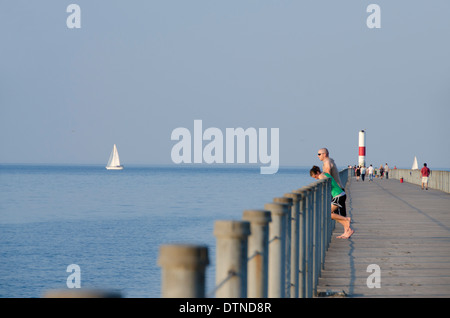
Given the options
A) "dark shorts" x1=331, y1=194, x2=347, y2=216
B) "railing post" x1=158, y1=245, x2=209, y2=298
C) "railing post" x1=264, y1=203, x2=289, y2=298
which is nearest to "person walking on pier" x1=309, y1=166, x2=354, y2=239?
"dark shorts" x1=331, y1=194, x2=347, y2=216

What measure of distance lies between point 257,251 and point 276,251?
105 centimetres

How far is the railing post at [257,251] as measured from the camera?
14.5 ft

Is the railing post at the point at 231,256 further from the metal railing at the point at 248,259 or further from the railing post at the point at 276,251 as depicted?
the railing post at the point at 276,251

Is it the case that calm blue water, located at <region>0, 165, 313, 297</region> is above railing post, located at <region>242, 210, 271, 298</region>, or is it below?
below

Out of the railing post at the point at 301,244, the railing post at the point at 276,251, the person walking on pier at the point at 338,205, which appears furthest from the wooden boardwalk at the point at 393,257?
the railing post at the point at 276,251

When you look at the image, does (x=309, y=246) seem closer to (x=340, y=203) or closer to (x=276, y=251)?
(x=276, y=251)

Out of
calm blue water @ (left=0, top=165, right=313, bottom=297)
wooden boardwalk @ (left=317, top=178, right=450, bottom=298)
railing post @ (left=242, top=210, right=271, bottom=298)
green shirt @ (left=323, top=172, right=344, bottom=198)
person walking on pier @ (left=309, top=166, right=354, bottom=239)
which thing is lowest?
calm blue water @ (left=0, top=165, right=313, bottom=297)

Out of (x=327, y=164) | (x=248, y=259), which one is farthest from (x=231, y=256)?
(x=327, y=164)

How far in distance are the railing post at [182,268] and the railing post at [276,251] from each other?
2.67m

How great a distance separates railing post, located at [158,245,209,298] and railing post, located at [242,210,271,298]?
1590 mm

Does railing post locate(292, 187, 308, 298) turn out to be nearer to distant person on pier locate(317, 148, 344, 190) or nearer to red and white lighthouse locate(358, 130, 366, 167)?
distant person on pier locate(317, 148, 344, 190)

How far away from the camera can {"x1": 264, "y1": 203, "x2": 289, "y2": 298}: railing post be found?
214 inches

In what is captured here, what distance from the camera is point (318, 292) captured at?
31.0 ft
